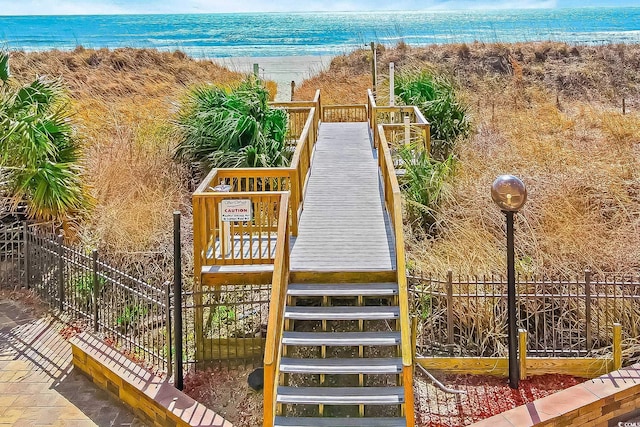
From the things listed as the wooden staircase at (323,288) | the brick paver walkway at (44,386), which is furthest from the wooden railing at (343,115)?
the brick paver walkway at (44,386)

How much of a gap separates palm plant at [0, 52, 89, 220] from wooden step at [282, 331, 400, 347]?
Answer: 14.6ft

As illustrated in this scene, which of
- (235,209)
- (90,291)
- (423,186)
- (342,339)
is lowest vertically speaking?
(342,339)

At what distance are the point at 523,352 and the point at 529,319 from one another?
108cm

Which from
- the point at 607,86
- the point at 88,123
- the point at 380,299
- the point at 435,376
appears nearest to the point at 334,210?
the point at 380,299

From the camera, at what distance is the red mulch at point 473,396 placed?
593cm

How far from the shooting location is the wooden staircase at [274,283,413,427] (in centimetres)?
561

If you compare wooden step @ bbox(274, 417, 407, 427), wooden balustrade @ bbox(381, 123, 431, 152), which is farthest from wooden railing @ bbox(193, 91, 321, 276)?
wooden balustrade @ bbox(381, 123, 431, 152)

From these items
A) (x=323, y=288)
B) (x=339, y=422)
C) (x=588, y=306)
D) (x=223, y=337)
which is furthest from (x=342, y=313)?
(x=588, y=306)

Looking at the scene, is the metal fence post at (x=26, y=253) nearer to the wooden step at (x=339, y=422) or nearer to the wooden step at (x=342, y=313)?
the wooden step at (x=342, y=313)

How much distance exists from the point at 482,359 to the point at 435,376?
0.58 metres

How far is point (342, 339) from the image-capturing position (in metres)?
6.16

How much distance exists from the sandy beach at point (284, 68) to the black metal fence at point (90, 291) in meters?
18.9

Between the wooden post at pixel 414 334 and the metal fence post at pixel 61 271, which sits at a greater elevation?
the metal fence post at pixel 61 271

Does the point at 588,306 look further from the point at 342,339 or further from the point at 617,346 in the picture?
the point at 342,339
